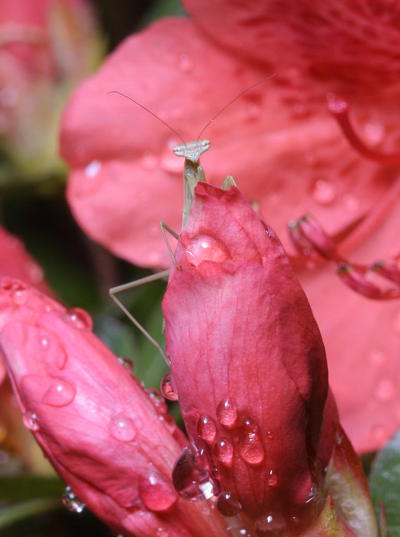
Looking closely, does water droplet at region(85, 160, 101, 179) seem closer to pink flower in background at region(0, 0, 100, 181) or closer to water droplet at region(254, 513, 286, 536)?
pink flower in background at region(0, 0, 100, 181)

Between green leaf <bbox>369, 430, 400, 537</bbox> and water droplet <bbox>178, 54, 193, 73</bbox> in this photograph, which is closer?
green leaf <bbox>369, 430, 400, 537</bbox>

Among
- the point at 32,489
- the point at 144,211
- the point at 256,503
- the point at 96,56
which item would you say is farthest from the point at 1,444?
the point at 96,56

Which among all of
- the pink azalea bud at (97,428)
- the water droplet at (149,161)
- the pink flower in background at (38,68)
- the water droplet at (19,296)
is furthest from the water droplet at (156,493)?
the pink flower in background at (38,68)

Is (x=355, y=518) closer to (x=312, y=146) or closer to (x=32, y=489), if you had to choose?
(x=32, y=489)

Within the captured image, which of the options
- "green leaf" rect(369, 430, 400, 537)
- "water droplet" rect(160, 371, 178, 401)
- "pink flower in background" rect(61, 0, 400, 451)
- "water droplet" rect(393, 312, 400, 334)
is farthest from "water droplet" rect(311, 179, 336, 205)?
"water droplet" rect(160, 371, 178, 401)

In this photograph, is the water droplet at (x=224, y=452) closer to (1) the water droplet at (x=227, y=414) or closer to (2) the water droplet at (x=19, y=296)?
(1) the water droplet at (x=227, y=414)

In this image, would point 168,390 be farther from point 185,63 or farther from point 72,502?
point 185,63
